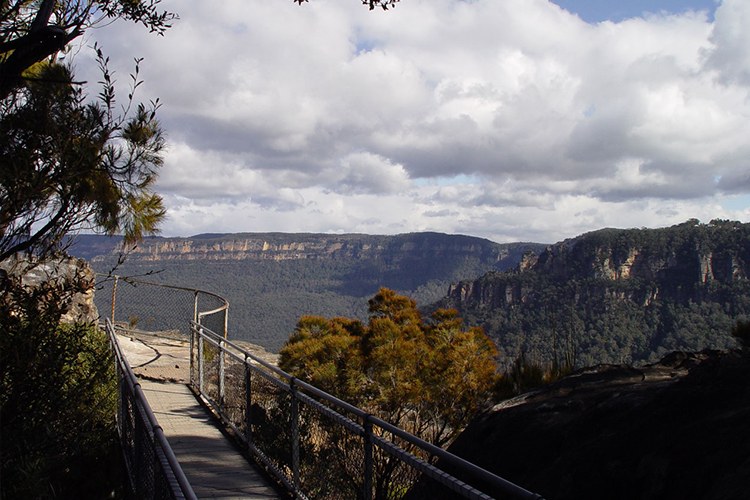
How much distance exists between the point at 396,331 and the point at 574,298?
281 ft

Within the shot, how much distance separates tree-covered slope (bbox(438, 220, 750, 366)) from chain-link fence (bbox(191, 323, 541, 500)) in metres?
59.8

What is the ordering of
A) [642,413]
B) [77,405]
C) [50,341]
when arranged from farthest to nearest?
[77,405]
[50,341]
[642,413]

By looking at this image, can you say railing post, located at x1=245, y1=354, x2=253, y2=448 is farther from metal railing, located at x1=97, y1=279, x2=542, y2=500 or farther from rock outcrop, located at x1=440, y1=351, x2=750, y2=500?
rock outcrop, located at x1=440, y1=351, x2=750, y2=500

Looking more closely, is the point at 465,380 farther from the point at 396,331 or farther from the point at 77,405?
the point at 77,405

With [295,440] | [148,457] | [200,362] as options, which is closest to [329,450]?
[295,440]

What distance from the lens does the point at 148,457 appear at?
4.13 meters

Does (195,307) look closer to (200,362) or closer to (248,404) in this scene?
(200,362)

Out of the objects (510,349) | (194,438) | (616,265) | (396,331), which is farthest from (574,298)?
(194,438)

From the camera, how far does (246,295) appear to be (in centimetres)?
19275

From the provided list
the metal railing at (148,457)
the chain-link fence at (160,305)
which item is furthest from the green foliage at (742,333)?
the chain-link fence at (160,305)

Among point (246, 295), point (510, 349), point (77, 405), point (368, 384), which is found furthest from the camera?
point (246, 295)

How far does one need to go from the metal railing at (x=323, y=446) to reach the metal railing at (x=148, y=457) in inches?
47.4

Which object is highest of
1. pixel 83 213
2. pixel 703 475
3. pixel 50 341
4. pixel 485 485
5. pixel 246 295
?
pixel 83 213

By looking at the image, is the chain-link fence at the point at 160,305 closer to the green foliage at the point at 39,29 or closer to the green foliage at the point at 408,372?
the green foliage at the point at 408,372
